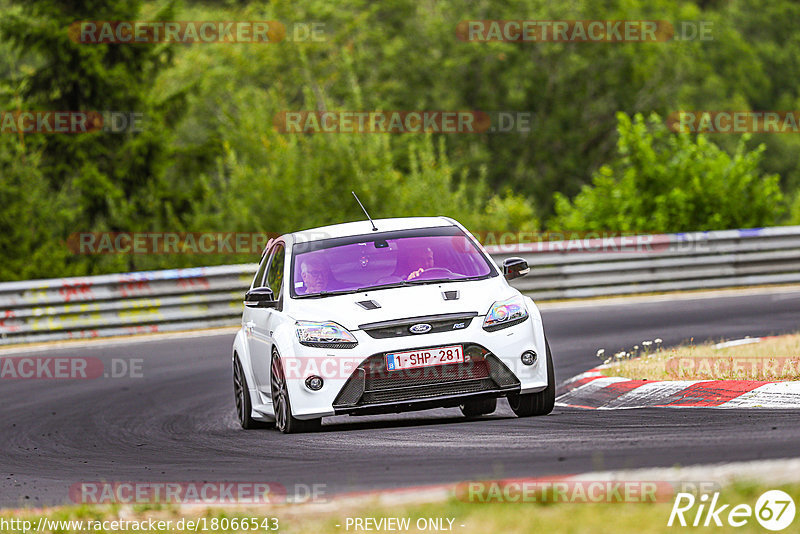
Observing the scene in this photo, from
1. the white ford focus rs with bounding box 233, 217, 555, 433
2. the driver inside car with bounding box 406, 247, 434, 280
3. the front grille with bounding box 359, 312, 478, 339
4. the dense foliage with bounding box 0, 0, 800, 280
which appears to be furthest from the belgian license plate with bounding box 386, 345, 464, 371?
the dense foliage with bounding box 0, 0, 800, 280

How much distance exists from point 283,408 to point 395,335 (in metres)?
1.16

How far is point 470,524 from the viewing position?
5395 millimetres

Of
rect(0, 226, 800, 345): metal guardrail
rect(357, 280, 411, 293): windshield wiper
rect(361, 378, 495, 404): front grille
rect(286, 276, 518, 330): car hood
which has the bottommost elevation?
rect(0, 226, 800, 345): metal guardrail

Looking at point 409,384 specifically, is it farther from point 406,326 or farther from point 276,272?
point 276,272

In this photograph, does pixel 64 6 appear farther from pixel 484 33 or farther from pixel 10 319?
pixel 484 33

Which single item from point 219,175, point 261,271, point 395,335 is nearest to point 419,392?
point 395,335

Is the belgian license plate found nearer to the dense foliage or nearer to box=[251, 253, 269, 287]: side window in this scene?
box=[251, 253, 269, 287]: side window

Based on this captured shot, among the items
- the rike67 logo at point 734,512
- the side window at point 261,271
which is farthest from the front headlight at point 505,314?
the rike67 logo at point 734,512

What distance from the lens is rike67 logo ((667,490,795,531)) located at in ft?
16.6

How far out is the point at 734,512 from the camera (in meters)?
5.20

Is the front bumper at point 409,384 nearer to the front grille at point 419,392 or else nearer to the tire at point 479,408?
the front grille at point 419,392

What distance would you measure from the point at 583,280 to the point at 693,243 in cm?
192

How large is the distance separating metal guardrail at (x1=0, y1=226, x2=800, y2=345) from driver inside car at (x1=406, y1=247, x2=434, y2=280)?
31.5 feet

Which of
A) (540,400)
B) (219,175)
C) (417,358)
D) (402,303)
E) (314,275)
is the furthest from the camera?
(219,175)
